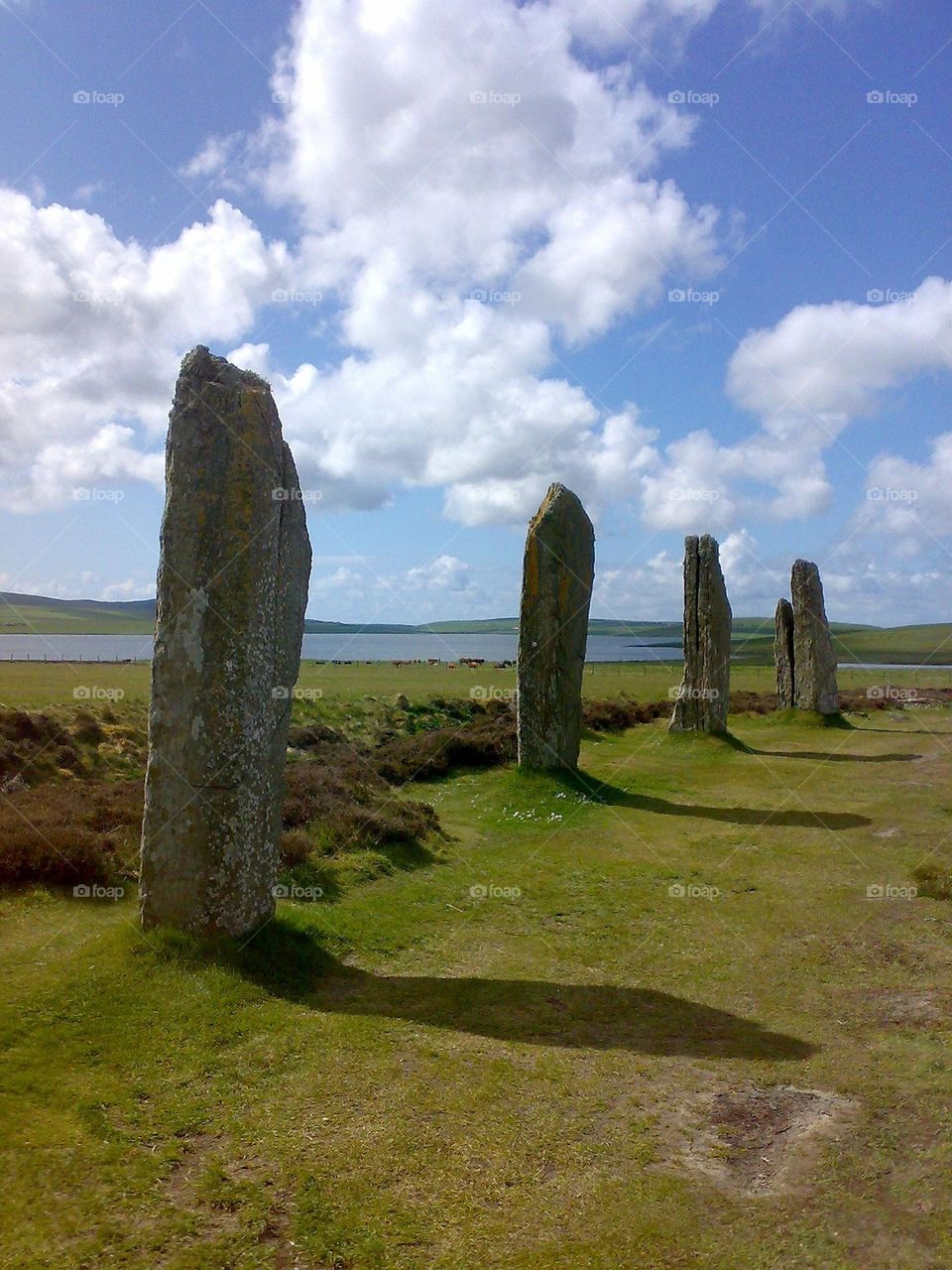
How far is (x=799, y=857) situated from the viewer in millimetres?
12852

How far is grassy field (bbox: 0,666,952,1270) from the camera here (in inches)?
181

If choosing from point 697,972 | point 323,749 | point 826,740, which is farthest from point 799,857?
point 826,740

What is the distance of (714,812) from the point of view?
53.9 ft

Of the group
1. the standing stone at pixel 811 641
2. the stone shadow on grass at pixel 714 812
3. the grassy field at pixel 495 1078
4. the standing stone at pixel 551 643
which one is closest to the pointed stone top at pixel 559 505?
the standing stone at pixel 551 643

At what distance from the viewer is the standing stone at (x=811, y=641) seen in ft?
94.6

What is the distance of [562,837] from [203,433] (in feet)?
28.2

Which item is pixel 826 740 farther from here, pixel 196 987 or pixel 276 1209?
pixel 276 1209

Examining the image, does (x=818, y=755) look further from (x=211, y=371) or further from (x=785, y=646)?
(x=211, y=371)

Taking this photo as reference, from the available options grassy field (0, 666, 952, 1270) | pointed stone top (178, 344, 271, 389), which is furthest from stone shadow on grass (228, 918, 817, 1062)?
pointed stone top (178, 344, 271, 389)

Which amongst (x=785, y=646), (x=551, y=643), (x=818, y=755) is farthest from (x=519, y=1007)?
(x=785, y=646)

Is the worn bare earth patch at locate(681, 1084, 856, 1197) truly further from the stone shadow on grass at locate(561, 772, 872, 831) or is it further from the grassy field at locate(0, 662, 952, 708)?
the grassy field at locate(0, 662, 952, 708)

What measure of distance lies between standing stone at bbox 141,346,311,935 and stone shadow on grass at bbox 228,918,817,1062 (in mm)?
577

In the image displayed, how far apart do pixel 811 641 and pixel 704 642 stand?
5.41 metres

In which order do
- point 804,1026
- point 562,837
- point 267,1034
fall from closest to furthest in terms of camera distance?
point 267,1034 < point 804,1026 < point 562,837
